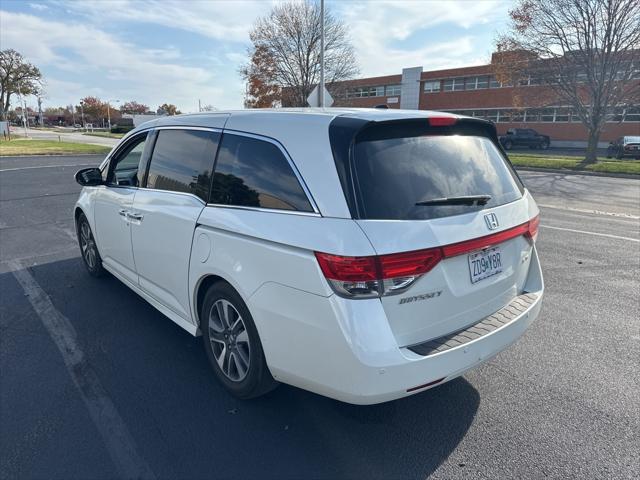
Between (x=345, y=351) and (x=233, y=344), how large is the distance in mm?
1032

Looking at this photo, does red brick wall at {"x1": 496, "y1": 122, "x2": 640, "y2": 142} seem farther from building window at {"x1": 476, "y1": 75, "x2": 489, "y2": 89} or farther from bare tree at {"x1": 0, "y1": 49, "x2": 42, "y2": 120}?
bare tree at {"x1": 0, "y1": 49, "x2": 42, "y2": 120}

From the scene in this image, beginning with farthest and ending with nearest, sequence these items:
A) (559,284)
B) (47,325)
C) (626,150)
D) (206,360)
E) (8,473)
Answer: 1. (626,150)
2. (559,284)
3. (47,325)
4. (206,360)
5. (8,473)

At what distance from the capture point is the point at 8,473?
225cm

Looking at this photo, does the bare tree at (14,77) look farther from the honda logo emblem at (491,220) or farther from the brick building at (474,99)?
the honda logo emblem at (491,220)

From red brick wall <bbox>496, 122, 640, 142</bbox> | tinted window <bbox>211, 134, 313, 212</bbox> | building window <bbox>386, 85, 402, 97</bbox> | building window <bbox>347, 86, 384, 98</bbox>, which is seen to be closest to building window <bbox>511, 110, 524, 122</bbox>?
red brick wall <bbox>496, 122, 640, 142</bbox>

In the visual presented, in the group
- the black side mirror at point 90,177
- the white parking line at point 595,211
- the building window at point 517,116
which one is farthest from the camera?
the building window at point 517,116

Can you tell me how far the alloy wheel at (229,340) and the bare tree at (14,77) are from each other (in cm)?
6393

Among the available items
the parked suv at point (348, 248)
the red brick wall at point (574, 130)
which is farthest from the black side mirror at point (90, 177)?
the red brick wall at point (574, 130)

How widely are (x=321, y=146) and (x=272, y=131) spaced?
45 cm

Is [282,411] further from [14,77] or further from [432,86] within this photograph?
[14,77]

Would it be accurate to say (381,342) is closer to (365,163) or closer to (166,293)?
(365,163)

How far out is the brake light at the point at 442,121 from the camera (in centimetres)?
257

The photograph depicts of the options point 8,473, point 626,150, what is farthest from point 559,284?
point 626,150

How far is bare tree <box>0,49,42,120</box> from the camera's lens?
171 ft
